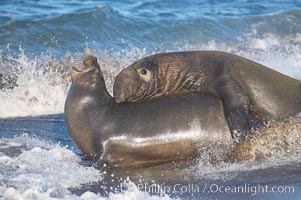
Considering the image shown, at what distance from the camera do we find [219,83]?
723 centimetres

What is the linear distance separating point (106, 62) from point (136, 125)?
221 inches

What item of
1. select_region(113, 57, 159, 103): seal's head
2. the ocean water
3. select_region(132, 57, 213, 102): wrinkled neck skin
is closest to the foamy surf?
the ocean water

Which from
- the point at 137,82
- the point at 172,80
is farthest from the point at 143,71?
the point at 172,80

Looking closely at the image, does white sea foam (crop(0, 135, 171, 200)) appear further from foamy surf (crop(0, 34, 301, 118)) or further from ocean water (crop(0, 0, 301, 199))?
foamy surf (crop(0, 34, 301, 118))

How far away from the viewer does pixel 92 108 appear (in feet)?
23.2

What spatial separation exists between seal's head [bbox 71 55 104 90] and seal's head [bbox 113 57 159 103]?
0.25 meters

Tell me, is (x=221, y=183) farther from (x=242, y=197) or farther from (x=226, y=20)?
(x=226, y=20)

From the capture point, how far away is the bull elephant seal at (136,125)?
6.89 metres

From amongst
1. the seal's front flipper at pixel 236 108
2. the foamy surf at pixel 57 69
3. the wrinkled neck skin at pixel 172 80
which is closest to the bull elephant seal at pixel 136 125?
the seal's front flipper at pixel 236 108

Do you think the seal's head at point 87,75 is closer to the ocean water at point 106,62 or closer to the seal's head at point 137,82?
the ocean water at point 106,62

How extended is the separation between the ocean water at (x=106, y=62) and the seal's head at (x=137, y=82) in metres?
0.48

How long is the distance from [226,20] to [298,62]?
515 cm

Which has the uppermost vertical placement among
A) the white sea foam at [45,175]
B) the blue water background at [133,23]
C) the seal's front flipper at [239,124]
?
the seal's front flipper at [239,124]

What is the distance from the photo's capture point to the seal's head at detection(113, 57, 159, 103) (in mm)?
7281
